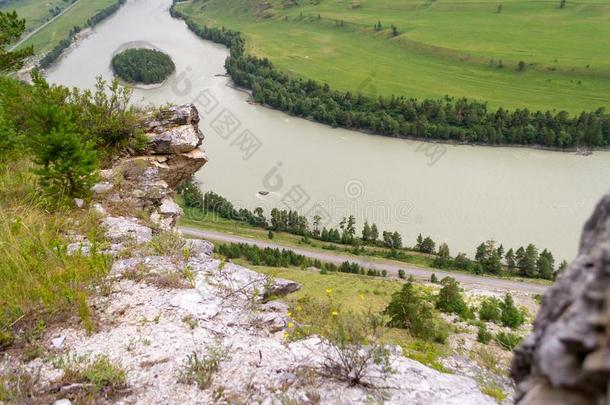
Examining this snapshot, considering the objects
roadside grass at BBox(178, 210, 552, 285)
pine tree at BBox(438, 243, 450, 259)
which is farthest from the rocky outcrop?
roadside grass at BBox(178, 210, 552, 285)

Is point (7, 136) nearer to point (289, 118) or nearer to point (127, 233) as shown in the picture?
point (127, 233)

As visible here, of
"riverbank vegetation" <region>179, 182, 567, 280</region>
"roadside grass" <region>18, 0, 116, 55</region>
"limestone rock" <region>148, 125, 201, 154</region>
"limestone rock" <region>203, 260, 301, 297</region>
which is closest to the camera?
"limestone rock" <region>203, 260, 301, 297</region>

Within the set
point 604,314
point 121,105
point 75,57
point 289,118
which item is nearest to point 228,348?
point 604,314

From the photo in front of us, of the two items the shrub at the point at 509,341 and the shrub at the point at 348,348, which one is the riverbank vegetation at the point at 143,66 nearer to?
the shrub at the point at 509,341

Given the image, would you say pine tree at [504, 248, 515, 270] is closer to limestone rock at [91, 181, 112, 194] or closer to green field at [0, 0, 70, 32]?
limestone rock at [91, 181, 112, 194]

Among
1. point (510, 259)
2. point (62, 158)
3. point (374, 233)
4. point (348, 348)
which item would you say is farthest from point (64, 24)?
point (348, 348)

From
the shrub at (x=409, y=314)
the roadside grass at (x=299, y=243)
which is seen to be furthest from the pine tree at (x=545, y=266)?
the shrub at (x=409, y=314)

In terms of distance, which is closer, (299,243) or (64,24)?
Result: (299,243)

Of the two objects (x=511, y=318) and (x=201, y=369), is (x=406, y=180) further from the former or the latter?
(x=201, y=369)

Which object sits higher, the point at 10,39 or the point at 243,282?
the point at 10,39
